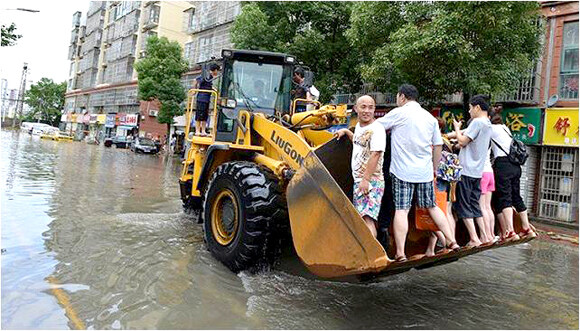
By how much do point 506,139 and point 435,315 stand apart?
7.16 feet

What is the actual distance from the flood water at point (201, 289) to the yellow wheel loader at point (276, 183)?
48cm

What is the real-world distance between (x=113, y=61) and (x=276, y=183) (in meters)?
59.3

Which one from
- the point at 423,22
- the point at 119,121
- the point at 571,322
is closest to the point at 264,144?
the point at 571,322

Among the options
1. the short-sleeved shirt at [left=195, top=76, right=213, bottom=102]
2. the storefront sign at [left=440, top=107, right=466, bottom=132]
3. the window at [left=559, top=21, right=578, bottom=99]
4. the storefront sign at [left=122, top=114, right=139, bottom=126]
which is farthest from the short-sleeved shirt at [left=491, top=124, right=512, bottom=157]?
the storefront sign at [left=122, top=114, right=139, bottom=126]

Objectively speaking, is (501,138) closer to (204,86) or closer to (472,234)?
(472,234)

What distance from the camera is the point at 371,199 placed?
4.14 m

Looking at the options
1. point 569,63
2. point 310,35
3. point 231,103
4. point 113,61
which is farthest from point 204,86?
point 113,61

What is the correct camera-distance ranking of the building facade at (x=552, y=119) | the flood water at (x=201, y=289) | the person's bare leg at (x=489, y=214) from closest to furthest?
the flood water at (x=201, y=289)
the person's bare leg at (x=489, y=214)
the building facade at (x=552, y=119)

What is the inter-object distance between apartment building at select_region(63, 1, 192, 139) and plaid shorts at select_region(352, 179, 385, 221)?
45839 mm

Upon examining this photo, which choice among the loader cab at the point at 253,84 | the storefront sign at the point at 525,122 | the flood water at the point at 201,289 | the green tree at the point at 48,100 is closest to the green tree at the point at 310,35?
the storefront sign at the point at 525,122

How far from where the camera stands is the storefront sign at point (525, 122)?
15789 millimetres

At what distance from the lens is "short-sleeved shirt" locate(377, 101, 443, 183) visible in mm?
4164

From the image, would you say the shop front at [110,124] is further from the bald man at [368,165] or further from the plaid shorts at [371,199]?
the plaid shorts at [371,199]

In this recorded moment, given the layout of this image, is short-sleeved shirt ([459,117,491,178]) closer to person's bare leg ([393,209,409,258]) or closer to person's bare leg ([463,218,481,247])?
person's bare leg ([463,218,481,247])
